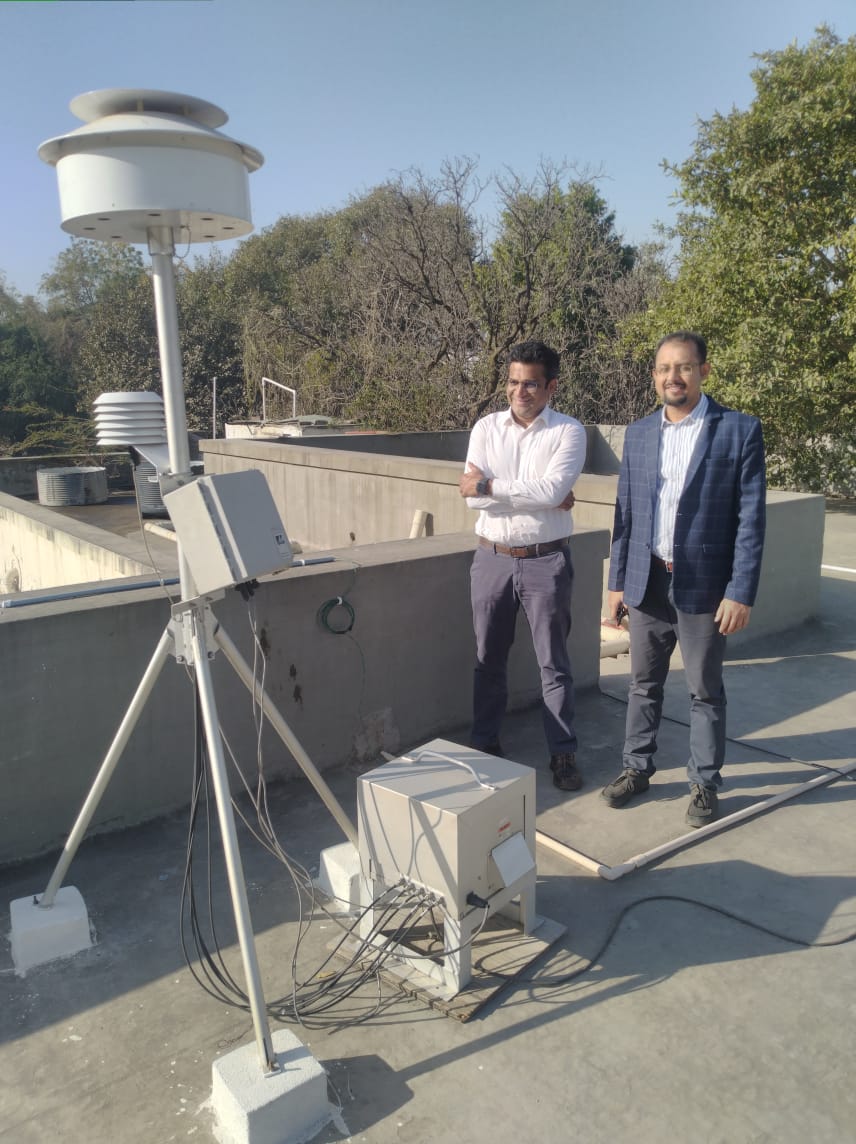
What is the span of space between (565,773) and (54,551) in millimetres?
4936

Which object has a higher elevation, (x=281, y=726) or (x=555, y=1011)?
(x=281, y=726)

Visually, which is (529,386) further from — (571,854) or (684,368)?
(571,854)

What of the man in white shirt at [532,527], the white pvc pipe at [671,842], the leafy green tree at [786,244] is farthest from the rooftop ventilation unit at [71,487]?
the white pvc pipe at [671,842]

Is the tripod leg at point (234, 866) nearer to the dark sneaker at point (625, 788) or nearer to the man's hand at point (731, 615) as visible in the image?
the dark sneaker at point (625, 788)

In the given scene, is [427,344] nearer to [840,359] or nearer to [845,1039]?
[840,359]

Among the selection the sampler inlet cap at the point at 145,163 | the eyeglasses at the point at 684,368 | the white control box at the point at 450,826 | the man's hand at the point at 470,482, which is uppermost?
the sampler inlet cap at the point at 145,163

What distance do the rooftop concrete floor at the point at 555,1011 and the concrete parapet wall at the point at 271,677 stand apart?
0.21 m

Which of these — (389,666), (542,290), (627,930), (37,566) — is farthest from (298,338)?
(627,930)

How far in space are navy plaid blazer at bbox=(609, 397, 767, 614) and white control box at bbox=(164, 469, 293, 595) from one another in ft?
5.29

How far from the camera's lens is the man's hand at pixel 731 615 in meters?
3.04

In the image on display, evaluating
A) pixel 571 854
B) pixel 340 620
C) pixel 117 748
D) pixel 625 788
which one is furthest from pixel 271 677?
pixel 625 788

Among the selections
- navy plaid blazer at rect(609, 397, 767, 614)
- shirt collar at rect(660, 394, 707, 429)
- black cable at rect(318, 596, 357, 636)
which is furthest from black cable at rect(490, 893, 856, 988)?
shirt collar at rect(660, 394, 707, 429)

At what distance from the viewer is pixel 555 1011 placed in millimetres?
2238

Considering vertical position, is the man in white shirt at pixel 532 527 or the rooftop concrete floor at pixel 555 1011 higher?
the man in white shirt at pixel 532 527
